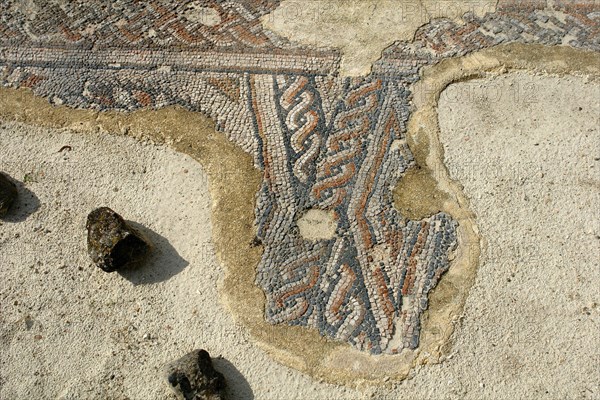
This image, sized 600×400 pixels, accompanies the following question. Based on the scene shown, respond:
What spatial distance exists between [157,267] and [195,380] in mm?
1450

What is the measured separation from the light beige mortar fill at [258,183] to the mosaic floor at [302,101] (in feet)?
0.41

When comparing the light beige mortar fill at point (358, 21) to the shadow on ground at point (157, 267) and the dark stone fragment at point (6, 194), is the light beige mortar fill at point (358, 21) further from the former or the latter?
the dark stone fragment at point (6, 194)

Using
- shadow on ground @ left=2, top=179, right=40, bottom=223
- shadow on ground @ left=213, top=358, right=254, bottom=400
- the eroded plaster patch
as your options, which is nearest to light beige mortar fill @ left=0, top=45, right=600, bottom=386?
shadow on ground @ left=213, top=358, right=254, bottom=400

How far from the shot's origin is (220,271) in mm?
6262

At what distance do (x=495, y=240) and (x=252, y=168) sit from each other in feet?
9.77

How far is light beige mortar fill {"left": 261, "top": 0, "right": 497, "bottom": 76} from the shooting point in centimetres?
777

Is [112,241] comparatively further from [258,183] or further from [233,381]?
[233,381]

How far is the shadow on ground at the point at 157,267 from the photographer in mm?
6266

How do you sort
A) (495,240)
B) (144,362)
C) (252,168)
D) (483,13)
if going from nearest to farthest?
(144,362), (495,240), (252,168), (483,13)

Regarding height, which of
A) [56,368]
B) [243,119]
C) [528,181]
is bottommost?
[56,368]

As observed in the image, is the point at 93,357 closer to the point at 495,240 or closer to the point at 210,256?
the point at 210,256

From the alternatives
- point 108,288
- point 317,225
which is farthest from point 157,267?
→ point 317,225

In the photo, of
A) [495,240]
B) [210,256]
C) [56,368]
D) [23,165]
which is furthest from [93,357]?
[495,240]

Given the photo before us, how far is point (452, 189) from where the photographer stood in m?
6.62
